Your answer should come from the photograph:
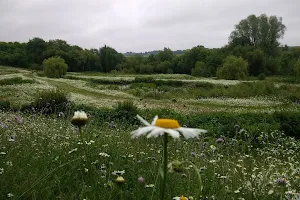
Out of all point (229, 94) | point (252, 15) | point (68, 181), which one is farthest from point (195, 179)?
point (252, 15)

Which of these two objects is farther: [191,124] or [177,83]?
[177,83]

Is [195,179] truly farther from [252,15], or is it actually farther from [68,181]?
[252,15]

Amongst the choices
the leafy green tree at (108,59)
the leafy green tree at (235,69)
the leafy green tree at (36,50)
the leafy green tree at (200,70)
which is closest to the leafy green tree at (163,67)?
the leafy green tree at (200,70)

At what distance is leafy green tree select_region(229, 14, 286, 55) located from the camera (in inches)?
2345

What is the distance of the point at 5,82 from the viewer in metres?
27.6

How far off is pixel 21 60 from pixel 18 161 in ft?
241

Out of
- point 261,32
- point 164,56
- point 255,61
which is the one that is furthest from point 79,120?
point 164,56

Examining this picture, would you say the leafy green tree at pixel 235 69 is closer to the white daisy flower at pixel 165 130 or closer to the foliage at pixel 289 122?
the foliage at pixel 289 122

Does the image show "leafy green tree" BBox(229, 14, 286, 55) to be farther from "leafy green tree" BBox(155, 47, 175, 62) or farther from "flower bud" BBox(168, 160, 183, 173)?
"flower bud" BBox(168, 160, 183, 173)

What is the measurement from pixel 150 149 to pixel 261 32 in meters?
61.9

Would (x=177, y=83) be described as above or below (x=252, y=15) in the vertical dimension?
below

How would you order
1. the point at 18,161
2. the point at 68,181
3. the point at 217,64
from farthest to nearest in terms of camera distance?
the point at 217,64 → the point at 18,161 → the point at 68,181

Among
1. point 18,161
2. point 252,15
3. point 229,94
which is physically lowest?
point 229,94

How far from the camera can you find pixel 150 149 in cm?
448
